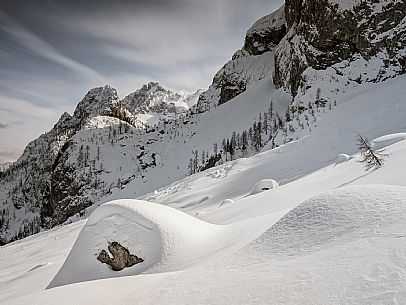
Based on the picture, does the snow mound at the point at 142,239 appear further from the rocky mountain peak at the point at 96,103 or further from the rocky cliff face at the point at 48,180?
the rocky mountain peak at the point at 96,103

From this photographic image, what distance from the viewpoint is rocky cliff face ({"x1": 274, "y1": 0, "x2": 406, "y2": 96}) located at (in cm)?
2619

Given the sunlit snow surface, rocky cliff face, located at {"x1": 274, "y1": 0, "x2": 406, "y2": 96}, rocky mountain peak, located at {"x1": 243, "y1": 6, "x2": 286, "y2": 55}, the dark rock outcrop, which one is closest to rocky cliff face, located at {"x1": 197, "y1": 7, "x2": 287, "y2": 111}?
rocky mountain peak, located at {"x1": 243, "y1": 6, "x2": 286, "y2": 55}

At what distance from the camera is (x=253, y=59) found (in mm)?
79062

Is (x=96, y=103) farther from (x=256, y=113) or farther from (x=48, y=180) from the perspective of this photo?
(x=256, y=113)

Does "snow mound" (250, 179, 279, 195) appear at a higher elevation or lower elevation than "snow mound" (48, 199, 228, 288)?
higher

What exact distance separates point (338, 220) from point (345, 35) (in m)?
33.2

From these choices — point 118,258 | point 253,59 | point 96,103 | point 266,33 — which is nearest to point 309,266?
point 118,258

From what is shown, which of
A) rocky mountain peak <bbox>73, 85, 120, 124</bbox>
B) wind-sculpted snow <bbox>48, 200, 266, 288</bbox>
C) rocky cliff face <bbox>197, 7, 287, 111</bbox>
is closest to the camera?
wind-sculpted snow <bbox>48, 200, 266, 288</bbox>

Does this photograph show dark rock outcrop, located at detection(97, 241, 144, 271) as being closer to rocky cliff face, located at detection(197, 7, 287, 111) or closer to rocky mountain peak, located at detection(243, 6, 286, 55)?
rocky cliff face, located at detection(197, 7, 287, 111)

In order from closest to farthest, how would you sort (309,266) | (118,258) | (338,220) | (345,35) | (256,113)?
1. (309,266)
2. (338,220)
3. (118,258)
4. (345,35)
5. (256,113)

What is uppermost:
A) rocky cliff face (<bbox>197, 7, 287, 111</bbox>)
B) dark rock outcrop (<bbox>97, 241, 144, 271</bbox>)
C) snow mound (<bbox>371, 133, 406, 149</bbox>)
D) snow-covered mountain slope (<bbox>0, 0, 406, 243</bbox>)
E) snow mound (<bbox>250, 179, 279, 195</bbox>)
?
rocky cliff face (<bbox>197, 7, 287, 111</bbox>)

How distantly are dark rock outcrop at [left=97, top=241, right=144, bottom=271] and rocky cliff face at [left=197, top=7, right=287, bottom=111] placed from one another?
229ft

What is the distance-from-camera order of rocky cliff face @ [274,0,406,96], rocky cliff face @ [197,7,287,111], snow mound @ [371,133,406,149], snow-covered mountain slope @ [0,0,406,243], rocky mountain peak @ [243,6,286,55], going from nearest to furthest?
snow mound @ [371,133,406,149]
snow-covered mountain slope @ [0,0,406,243]
rocky cliff face @ [274,0,406,96]
rocky mountain peak @ [243,6,286,55]
rocky cliff face @ [197,7,287,111]

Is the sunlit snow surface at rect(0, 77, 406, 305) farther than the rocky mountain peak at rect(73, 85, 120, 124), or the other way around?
the rocky mountain peak at rect(73, 85, 120, 124)
